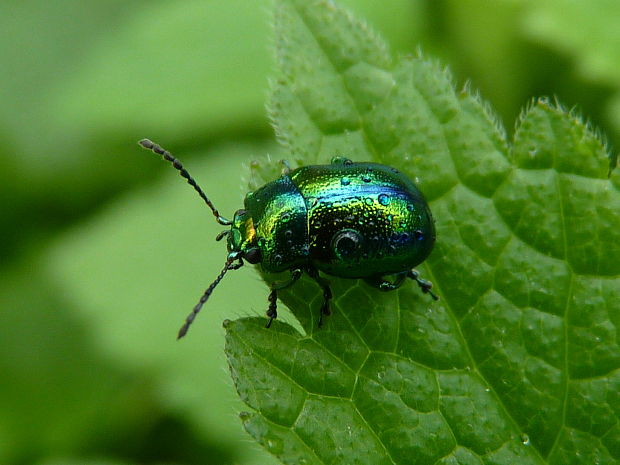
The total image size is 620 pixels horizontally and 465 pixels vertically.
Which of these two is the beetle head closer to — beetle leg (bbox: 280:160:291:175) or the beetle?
the beetle

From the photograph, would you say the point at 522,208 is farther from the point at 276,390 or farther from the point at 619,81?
the point at 619,81

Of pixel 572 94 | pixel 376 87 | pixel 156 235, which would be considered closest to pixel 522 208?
pixel 376 87

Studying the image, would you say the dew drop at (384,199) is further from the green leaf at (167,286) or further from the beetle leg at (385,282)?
the green leaf at (167,286)

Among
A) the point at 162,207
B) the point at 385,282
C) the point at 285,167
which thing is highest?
the point at 285,167

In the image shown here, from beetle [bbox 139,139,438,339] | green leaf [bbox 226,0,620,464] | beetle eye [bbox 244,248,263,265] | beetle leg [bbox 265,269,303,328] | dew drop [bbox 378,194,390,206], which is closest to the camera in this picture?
green leaf [bbox 226,0,620,464]

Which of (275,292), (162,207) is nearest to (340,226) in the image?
(275,292)

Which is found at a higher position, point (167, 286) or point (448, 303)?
point (448, 303)

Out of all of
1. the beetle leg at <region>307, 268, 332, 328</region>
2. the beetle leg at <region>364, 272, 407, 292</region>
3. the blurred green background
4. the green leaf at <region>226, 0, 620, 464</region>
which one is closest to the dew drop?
the green leaf at <region>226, 0, 620, 464</region>

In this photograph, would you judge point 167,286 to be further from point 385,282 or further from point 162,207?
Answer: point 385,282
